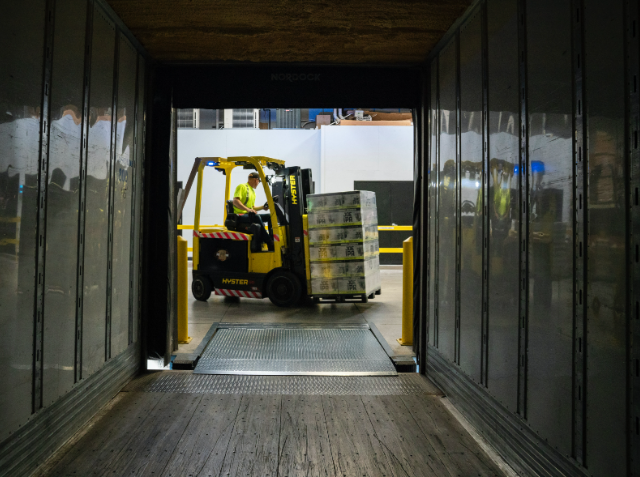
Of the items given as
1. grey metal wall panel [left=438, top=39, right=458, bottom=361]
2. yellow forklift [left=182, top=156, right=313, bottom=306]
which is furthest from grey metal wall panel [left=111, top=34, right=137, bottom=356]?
yellow forklift [left=182, top=156, right=313, bottom=306]

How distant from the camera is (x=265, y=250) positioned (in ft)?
28.1

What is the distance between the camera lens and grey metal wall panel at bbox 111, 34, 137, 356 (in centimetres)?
406

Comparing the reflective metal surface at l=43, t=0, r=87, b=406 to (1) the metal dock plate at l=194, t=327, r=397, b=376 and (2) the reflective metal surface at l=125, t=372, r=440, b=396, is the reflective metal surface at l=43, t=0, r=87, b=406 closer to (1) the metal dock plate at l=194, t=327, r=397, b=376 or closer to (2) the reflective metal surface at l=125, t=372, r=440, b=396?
(2) the reflective metal surface at l=125, t=372, r=440, b=396

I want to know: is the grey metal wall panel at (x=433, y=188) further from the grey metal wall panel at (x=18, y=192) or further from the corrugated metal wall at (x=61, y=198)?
the grey metal wall panel at (x=18, y=192)

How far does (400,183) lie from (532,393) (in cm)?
1226

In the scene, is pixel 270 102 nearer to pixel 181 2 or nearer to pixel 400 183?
pixel 181 2

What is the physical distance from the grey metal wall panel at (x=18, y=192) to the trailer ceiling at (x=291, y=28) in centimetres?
128

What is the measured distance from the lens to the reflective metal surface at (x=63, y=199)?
9.50ft

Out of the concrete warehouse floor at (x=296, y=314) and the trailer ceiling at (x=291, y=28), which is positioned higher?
the trailer ceiling at (x=291, y=28)

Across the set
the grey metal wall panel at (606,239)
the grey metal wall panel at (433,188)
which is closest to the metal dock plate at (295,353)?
the grey metal wall panel at (433,188)

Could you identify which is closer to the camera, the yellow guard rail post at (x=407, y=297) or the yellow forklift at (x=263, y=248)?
the yellow guard rail post at (x=407, y=297)

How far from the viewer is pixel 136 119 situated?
452cm

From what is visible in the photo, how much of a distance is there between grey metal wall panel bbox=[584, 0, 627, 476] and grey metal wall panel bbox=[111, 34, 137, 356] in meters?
3.42

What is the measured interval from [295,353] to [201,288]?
397 cm
